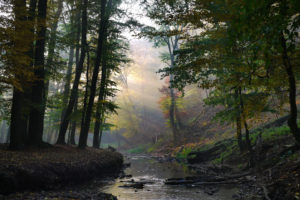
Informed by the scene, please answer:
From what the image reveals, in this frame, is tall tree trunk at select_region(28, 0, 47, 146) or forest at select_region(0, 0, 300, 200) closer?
forest at select_region(0, 0, 300, 200)

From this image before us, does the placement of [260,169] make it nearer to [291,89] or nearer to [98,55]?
[291,89]

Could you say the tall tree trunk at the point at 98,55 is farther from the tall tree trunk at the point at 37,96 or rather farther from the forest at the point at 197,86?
the tall tree trunk at the point at 37,96

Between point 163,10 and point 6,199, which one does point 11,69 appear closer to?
point 6,199

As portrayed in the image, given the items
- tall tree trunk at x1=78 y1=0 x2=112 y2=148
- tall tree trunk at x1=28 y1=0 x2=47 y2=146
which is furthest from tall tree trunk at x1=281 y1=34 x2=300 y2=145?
tall tree trunk at x1=78 y1=0 x2=112 y2=148

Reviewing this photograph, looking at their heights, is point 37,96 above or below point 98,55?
below

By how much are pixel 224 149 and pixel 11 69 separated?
1437 centimetres

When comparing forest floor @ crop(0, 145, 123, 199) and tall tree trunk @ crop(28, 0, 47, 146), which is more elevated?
tall tree trunk @ crop(28, 0, 47, 146)

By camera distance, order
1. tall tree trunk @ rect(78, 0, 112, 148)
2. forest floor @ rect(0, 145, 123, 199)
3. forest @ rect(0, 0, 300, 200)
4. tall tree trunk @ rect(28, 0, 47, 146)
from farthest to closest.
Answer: tall tree trunk @ rect(78, 0, 112, 148), tall tree trunk @ rect(28, 0, 47, 146), forest floor @ rect(0, 145, 123, 199), forest @ rect(0, 0, 300, 200)

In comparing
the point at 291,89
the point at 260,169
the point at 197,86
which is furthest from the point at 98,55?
the point at 291,89

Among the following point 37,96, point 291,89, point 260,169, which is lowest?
point 260,169

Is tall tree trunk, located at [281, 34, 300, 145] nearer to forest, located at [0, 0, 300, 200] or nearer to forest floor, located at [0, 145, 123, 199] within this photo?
forest, located at [0, 0, 300, 200]

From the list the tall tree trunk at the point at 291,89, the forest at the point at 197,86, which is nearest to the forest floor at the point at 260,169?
the forest at the point at 197,86

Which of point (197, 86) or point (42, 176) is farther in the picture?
point (197, 86)

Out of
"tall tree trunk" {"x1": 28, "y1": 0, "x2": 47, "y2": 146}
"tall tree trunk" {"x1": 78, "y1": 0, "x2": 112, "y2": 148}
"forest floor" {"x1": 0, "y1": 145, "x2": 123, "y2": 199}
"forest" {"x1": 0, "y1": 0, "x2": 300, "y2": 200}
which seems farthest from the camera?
"tall tree trunk" {"x1": 78, "y1": 0, "x2": 112, "y2": 148}
